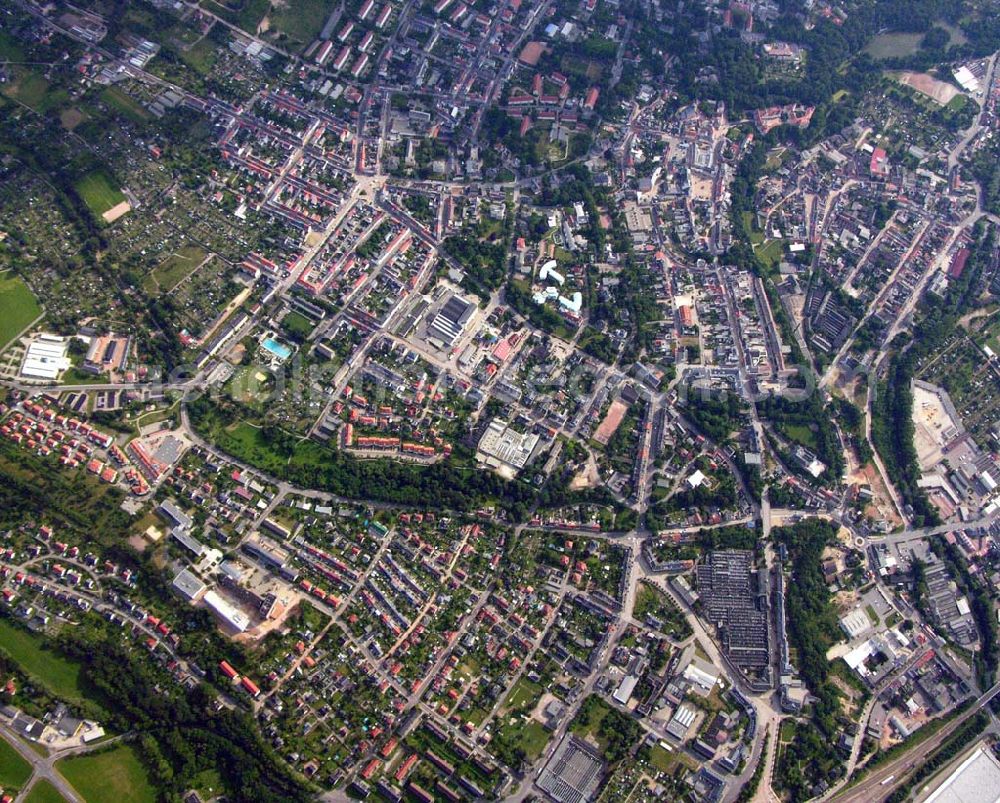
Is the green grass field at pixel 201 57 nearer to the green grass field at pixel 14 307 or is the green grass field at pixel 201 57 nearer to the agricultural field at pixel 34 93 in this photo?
the agricultural field at pixel 34 93

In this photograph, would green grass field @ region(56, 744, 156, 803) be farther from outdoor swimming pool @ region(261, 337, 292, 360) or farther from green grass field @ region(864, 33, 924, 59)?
green grass field @ region(864, 33, 924, 59)

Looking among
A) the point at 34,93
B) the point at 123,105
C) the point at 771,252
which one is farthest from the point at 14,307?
the point at 771,252

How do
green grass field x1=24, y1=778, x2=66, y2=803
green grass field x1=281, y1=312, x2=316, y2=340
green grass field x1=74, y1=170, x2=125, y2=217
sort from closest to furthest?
1. green grass field x1=24, y1=778, x2=66, y2=803
2. green grass field x1=281, y1=312, x2=316, y2=340
3. green grass field x1=74, y1=170, x2=125, y2=217

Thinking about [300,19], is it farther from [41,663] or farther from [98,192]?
[41,663]

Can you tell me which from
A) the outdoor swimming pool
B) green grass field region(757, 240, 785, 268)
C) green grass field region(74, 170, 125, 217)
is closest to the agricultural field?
green grass field region(74, 170, 125, 217)

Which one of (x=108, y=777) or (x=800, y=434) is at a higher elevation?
(x=800, y=434)

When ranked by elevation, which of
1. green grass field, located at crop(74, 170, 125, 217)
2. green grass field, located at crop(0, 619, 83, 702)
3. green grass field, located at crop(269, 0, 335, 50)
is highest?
green grass field, located at crop(269, 0, 335, 50)
